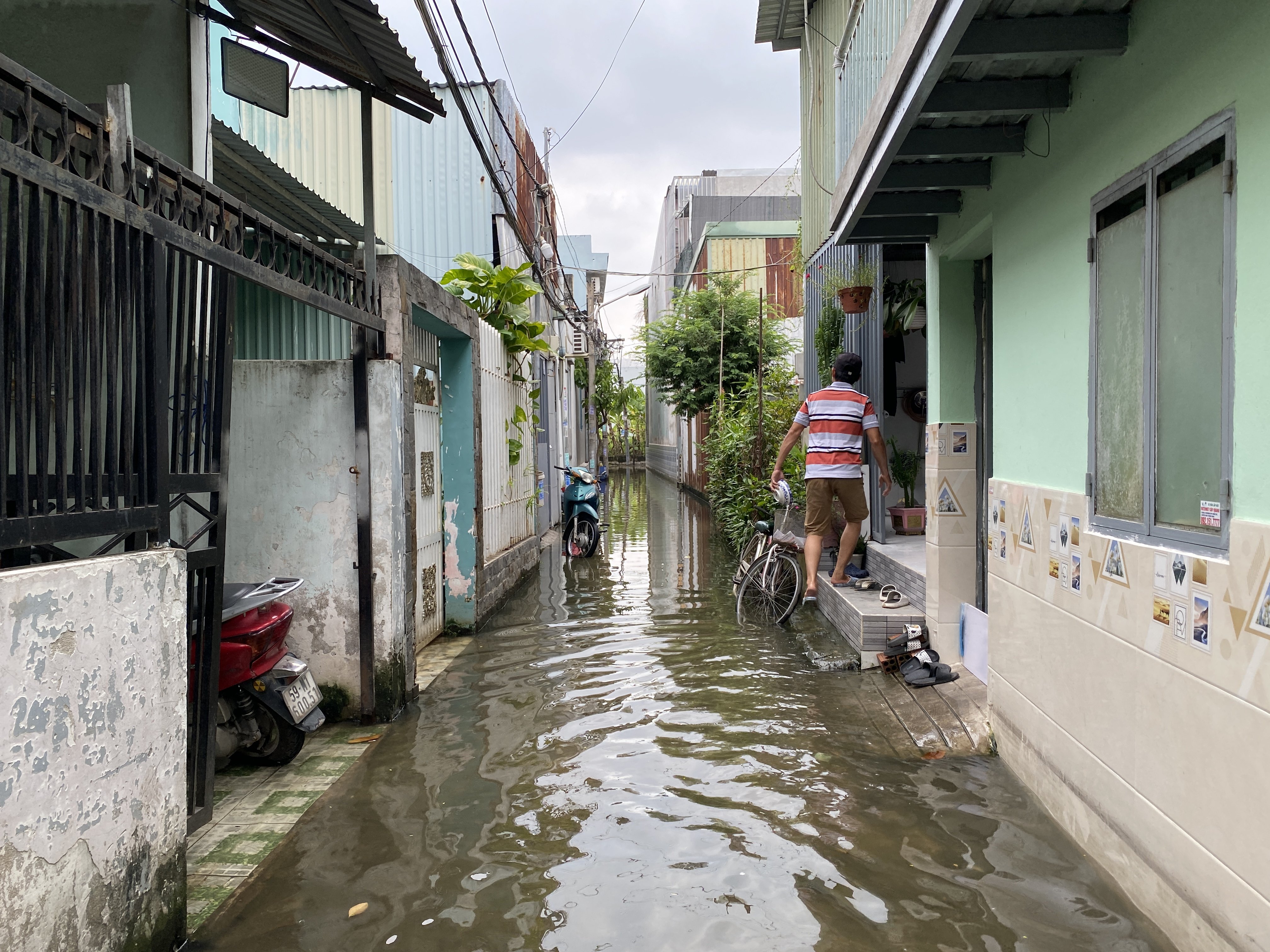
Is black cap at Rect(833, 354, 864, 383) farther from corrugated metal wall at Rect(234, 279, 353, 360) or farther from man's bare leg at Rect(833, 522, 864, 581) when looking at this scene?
corrugated metal wall at Rect(234, 279, 353, 360)

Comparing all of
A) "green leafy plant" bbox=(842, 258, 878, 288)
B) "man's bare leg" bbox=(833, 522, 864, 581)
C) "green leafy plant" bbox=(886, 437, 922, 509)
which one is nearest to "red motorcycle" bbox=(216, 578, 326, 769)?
"man's bare leg" bbox=(833, 522, 864, 581)

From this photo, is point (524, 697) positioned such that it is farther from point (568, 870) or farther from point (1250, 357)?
point (1250, 357)

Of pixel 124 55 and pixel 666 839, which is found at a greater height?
pixel 124 55

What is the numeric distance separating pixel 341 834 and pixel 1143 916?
2951mm

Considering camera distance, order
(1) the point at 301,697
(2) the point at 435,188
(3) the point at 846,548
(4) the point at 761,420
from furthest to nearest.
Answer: (2) the point at 435,188, (4) the point at 761,420, (3) the point at 846,548, (1) the point at 301,697

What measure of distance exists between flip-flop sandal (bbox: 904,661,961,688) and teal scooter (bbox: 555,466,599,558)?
6768 mm

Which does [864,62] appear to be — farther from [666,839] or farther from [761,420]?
[761,420]

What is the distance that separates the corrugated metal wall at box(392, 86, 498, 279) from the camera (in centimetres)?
1191

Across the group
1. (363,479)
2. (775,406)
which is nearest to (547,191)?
(775,406)

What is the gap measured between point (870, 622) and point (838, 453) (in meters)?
1.50

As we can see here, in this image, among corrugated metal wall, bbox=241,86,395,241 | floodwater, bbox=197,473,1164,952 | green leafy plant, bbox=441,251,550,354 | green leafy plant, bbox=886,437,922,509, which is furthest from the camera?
corrugated metal wall, bbox=241,86,395,241

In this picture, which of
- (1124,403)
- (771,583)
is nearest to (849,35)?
(1124,403)

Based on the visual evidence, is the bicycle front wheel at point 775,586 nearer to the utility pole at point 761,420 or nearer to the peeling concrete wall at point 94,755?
the utility pole at point 761,420

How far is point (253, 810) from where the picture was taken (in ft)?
13.4
